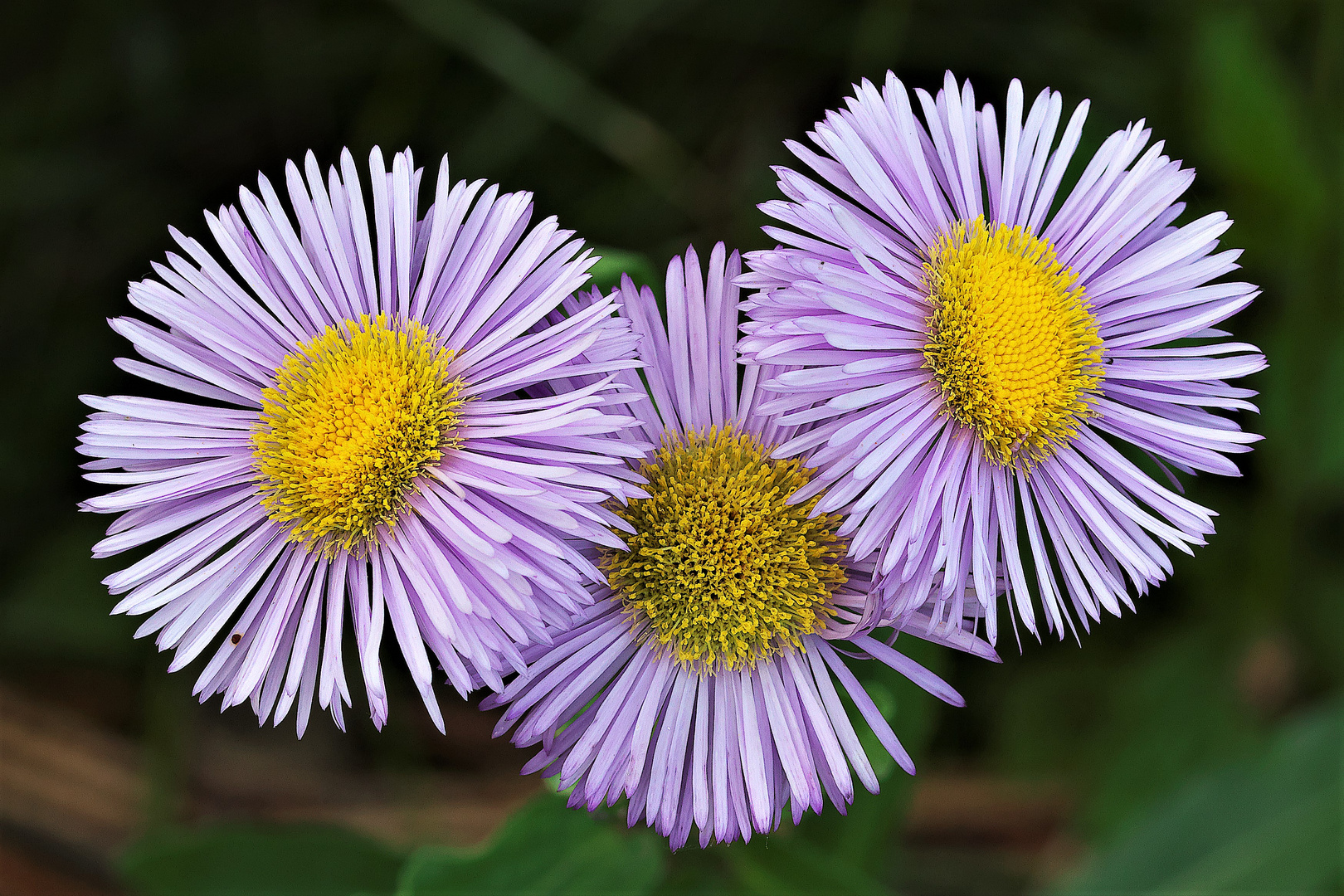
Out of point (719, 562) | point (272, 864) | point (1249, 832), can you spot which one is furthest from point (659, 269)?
point (1249, 832)

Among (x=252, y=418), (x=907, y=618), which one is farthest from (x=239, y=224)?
(x=907, y=618)

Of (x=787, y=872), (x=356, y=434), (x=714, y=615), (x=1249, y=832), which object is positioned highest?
(x=356, y=434)

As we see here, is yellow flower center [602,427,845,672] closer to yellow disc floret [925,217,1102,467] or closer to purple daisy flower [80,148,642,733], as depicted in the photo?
purple daisy flower [80,148,642,733]

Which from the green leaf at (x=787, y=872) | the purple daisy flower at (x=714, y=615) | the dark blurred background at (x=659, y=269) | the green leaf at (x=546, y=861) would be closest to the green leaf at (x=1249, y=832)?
the dark blurred background at (x=659, y=269)

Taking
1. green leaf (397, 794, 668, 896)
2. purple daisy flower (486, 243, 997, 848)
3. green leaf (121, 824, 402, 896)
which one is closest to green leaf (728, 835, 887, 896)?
green leaf (397, 794, 668, 896)

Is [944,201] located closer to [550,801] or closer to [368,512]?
[368,512]

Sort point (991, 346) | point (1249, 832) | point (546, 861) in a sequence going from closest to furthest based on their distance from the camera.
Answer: point (991, 346) → point (546, 861) → point (1249, 832)

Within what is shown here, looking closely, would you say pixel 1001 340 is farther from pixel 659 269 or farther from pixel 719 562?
pixel 659 269
